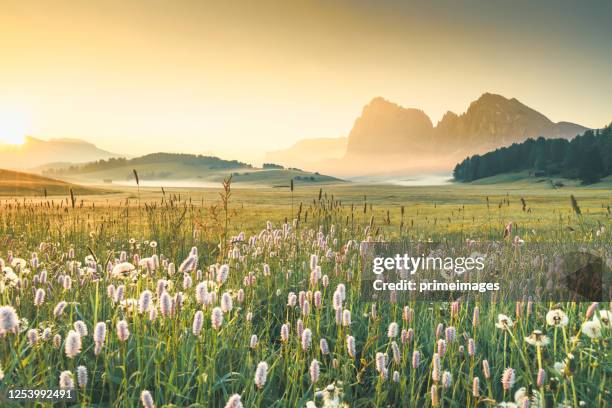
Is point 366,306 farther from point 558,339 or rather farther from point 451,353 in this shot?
point 558,339

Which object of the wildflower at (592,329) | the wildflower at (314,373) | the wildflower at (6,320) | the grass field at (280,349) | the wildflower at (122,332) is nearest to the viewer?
the wildflower at (6,320)

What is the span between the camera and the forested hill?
3445 inches

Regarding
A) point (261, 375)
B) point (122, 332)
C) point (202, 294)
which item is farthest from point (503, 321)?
point (122, 332)

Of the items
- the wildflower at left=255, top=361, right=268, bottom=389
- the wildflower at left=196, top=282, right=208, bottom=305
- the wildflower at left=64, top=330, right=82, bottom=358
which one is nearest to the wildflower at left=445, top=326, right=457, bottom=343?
the wildflower at left=255, top=361, right=268, bottom=389

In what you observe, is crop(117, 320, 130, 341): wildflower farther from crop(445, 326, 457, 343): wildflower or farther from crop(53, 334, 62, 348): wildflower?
crop(445, 326, 457, 343): wildflower

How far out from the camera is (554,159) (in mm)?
112812

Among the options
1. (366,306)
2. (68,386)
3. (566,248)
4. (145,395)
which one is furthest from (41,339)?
(566,248)

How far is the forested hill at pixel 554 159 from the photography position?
87.5m

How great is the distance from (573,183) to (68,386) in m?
106

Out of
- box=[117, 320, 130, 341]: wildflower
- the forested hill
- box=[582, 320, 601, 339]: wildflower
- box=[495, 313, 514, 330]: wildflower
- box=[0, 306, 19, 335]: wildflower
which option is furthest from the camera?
the forested hill

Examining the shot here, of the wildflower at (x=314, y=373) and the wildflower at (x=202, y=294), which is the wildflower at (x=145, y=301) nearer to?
the wildflower at (x=202, y=294)

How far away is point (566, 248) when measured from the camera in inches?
310

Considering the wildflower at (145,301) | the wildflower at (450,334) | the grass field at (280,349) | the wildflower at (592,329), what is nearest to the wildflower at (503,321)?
the grass field at (280,349)

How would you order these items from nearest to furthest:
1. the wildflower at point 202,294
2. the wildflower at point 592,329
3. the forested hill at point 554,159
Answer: the wildflower at point 202,294, the wildflower at point 592,329, the forested hill at point 554,159
